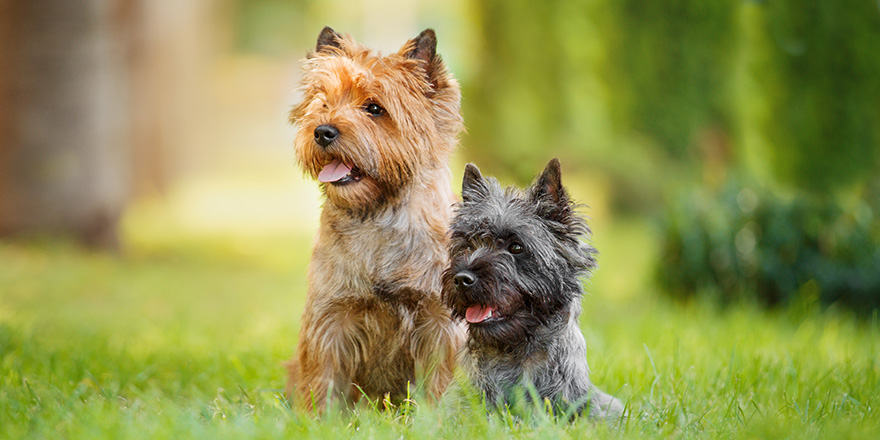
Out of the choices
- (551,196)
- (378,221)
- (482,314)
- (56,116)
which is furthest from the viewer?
(56,116)

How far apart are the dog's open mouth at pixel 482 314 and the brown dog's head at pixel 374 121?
0.77m

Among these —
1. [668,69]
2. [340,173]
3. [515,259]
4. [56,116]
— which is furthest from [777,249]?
[56,116]

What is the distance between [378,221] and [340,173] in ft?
1.07

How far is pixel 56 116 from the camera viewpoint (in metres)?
11.1

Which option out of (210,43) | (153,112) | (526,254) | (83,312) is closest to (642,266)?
(83,312)

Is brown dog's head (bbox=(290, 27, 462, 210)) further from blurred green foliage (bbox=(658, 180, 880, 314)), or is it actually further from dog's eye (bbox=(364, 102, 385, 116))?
blurred green foliage (bbox=(658, 180, 880, 314))

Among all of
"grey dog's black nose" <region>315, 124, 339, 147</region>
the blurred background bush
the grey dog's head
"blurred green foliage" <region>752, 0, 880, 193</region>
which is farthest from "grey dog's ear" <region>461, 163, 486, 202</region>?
"blurred green foliage" <region>752, 0, 880, 193</region>

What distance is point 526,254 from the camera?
382 cm

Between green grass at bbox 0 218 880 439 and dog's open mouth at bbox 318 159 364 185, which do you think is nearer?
green grass at bbox 0 218 880 439

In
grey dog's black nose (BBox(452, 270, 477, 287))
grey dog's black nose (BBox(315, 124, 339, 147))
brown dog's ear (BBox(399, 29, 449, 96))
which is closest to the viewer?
grey dog's black nose (BBox(452, 270, 477, 287))

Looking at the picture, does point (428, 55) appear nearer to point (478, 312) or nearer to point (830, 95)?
point (478, 312)

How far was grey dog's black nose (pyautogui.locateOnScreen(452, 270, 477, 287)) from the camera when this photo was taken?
366cm

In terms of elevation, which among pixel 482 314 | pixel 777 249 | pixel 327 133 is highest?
pixel 327 133

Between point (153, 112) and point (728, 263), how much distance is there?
1411 centimetres
